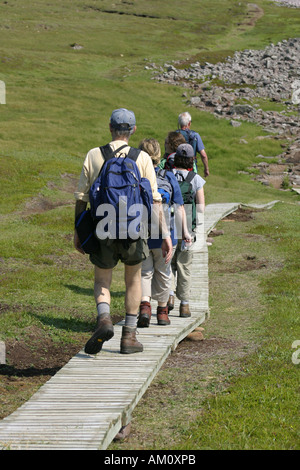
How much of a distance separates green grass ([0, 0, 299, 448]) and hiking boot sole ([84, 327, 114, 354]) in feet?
4.00

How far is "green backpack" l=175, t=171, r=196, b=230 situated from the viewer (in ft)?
36.6

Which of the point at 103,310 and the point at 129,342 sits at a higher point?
the point at 103,310

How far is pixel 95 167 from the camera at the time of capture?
8.12 metres

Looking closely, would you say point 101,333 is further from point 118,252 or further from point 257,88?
point 257,88

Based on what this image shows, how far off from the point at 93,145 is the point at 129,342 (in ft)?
129

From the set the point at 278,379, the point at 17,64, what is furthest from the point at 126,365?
the point at 17,64

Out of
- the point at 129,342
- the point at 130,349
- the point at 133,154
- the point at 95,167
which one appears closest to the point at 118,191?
the point at 95,167

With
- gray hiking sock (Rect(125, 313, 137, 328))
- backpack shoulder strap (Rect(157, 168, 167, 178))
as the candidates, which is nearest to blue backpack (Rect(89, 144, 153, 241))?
gray hiking sock (Rect(125, 313, 137, 328))

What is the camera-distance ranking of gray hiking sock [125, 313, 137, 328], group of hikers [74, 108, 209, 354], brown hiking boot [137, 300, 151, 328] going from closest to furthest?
group of hikers [74, 108, 209, 354]
gray hiking sock [125, 313, 137, 328]
brown hiking boot [137, 300, 151, 328]

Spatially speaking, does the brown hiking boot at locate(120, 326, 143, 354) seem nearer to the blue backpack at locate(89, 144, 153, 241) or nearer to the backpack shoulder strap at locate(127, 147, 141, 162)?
the blue backpack at locate(89, 144, 153, 241)

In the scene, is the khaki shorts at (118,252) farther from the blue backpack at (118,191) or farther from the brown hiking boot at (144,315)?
the brown hiking boot at (144,315)

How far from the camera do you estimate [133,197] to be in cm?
799

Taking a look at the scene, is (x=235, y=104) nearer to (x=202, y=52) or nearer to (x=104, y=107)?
(x=104, y=107)

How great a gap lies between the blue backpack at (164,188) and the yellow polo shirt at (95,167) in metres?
1.69
